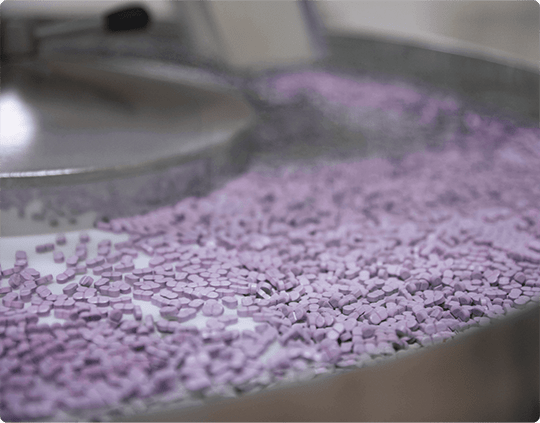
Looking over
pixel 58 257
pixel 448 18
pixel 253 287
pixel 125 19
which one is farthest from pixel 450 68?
pixel 448 18

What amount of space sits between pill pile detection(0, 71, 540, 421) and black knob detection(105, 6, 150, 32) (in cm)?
48

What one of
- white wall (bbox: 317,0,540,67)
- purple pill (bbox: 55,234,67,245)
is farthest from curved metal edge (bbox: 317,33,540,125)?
white wall (bbox: 317,0,540,67)

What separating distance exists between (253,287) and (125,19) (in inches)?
33.1

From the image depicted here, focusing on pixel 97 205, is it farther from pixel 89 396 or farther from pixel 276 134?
pixel 276 134

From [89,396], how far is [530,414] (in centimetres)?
51

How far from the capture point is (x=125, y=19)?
1212 mm

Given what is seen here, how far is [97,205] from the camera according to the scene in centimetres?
93

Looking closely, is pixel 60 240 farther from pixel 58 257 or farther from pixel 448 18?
pixel 448 18

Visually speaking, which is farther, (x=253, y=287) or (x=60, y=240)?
(x=60, y=240)

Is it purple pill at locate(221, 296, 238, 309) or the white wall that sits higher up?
the white wall

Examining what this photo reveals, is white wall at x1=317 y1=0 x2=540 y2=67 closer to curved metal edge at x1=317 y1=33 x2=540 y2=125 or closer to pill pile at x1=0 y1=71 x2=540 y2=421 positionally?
curved metal edge at x1=317 y1=33 x2=540 y2=125

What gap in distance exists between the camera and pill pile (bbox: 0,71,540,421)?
1.82 feet

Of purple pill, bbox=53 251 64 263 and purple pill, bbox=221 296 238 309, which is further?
purple pill, bbox=53 251 64 263

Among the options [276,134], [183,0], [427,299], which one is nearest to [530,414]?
[427,299]
